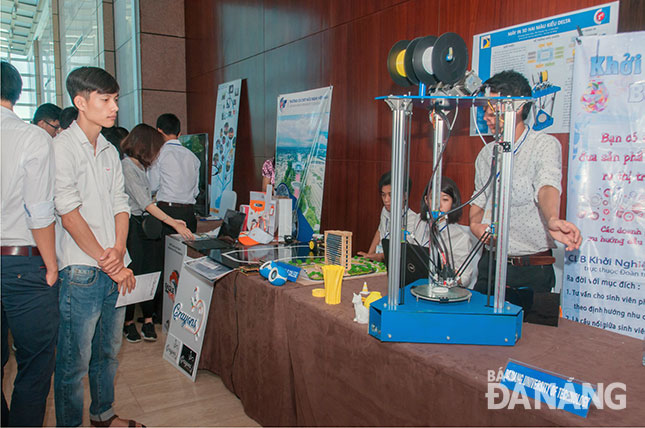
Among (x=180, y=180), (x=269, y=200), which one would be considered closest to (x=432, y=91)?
(x=269, y=200)

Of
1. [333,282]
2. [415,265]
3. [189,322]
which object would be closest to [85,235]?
[333,282]

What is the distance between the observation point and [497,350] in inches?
50.4

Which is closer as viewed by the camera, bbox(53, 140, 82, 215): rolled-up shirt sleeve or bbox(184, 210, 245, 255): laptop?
bbox(53, 140, 82, 215): rolled-up shirt sleeve

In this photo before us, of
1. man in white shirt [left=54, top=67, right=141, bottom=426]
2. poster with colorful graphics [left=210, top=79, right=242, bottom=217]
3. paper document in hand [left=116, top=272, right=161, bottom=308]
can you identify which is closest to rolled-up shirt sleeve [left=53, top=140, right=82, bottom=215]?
man in white shirt [left=54, top=67, right=141, bottom=426]

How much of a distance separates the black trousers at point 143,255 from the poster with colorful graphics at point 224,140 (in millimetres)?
1465

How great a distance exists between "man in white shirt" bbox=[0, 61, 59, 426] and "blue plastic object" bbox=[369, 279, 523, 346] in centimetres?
115

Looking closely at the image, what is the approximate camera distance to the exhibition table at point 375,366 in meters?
1.13

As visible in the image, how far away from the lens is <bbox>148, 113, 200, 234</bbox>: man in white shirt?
3.38 metres

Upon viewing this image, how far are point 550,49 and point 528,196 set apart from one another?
719 millimetres

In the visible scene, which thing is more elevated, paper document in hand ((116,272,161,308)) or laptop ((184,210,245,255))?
laptop ((184,210,245,255))

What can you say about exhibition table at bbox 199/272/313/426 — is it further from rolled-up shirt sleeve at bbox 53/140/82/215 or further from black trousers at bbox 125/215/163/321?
black trousers at bbox 125/215/163/321

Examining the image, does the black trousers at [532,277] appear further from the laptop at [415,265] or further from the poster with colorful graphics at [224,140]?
the poster with colorful graphics at [224,140]

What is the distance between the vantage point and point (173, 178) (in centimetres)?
337

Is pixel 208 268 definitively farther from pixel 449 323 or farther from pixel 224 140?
pixel 224 140
